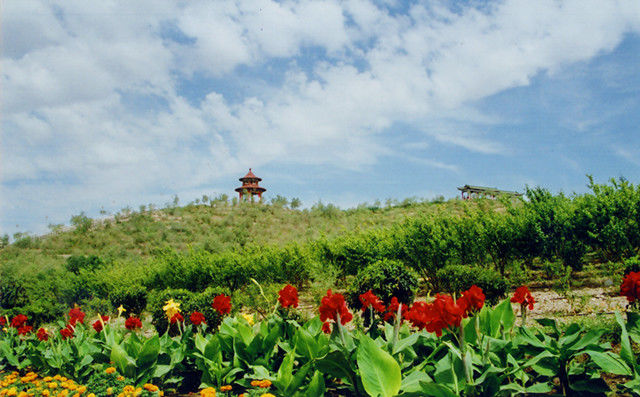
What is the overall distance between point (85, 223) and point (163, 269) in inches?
618

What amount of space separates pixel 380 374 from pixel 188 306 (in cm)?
527

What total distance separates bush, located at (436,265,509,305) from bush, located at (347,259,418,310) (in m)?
0.70

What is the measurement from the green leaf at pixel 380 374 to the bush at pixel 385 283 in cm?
418

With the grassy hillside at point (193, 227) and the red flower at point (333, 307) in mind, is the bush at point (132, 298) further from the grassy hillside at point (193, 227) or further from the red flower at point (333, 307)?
the grassy hillside at point (193, 227)

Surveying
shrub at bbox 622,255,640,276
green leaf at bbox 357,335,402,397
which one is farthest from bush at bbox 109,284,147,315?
shrub at bbox 622,255,640,276

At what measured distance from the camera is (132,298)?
957 cm

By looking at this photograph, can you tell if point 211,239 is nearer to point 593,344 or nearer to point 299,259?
point 299,259

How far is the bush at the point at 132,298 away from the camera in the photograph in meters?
9.49

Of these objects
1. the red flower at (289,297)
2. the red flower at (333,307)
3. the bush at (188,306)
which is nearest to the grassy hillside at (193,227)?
the bush at (188,306)

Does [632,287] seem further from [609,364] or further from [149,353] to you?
[149,353]

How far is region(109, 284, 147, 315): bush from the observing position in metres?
9.49

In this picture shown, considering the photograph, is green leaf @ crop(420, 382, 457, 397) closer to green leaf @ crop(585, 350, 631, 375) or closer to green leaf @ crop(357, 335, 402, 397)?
green leaf @ crop(357, 335, 402, 397)

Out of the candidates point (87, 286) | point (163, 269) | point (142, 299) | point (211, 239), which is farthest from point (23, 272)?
point (211, 239)

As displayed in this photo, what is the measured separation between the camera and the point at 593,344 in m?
3.02
